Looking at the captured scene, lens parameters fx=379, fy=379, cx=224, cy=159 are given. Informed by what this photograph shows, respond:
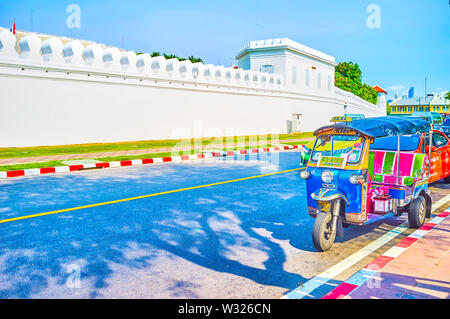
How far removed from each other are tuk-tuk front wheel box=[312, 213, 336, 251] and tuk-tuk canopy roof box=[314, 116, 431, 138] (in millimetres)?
1376

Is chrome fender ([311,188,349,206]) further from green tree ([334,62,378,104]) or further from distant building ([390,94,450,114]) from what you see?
distant building ([390,94,450,114])

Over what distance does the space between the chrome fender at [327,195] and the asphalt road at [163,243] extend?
0.74m

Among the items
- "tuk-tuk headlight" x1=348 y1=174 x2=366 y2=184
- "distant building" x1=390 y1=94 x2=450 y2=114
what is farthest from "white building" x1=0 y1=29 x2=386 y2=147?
"distant building" x1=390 y1=94 x2=450 y2=114

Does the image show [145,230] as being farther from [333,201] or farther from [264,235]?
[333,201]

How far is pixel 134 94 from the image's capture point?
21547mm

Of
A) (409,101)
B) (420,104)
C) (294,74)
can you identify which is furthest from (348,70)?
(409,101)

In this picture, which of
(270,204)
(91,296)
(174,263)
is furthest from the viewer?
(270,204)

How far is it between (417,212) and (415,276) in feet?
7.56

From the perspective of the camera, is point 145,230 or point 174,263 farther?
point 145,230

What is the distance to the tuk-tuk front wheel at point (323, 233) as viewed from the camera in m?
5.11

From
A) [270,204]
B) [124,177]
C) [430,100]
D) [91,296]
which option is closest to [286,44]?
[124,177]

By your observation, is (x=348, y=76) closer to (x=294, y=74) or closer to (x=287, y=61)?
(x=294, y=74)
